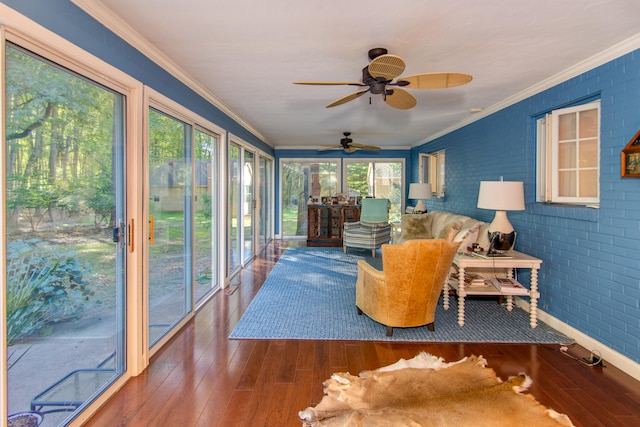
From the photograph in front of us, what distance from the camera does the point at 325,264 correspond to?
5770 millimetres

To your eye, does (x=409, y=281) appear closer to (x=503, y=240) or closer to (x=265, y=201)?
(x=503, y=240)

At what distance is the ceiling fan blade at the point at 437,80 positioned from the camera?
2322 mm

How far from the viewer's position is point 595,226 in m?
2.79

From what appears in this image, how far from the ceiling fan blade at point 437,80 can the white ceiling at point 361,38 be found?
0.28 m

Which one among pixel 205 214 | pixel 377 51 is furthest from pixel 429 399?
pixel 205 214

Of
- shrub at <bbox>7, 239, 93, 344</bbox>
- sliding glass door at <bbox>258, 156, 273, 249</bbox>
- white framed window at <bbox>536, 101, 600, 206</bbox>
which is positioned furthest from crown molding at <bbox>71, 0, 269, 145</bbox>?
sliding glass door at <bbox>258, 156, 273, 249</bbox>

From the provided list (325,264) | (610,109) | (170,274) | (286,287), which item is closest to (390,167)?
(325,264)

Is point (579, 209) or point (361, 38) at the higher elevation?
point (361, 38)

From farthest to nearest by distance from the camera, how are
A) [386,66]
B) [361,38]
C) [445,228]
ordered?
[445,228] < [361,38] < [386,66]

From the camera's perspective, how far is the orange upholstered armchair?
2766 mm

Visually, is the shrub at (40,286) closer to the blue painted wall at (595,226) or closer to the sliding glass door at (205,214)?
the sliding glass door at (205,214)

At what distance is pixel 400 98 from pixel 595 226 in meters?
1.88

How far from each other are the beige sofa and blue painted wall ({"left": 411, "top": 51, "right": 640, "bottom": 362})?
0.39 metres

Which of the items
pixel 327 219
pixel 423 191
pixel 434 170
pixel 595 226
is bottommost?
pixel 327 219
